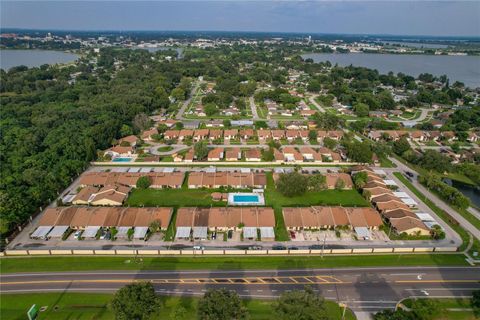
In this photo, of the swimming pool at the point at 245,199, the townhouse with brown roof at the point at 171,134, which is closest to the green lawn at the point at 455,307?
the swimming pool at the point at 245,199

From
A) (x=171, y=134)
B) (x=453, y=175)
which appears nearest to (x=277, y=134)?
(x=171, y=134)

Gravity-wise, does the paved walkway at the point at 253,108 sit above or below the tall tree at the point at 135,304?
above

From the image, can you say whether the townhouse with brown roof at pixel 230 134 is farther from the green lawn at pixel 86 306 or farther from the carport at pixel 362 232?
the green lawn at pixel 86 306

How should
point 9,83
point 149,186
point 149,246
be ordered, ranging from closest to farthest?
point 149,246 → point 149,186 → point 9,83

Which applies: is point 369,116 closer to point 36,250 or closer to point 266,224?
point 266,224

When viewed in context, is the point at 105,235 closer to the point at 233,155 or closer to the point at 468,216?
the point at 233,155

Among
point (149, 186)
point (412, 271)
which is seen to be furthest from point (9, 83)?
point (412, 271)
